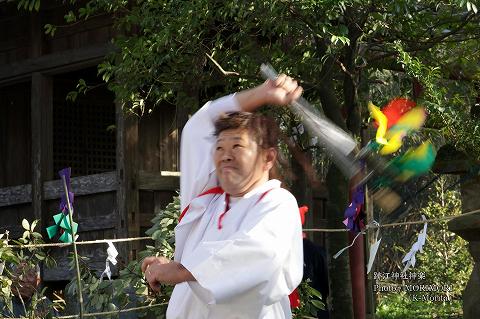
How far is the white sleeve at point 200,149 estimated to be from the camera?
3.71 metres

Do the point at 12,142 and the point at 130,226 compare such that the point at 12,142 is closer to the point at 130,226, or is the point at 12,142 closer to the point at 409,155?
the point at 130,226

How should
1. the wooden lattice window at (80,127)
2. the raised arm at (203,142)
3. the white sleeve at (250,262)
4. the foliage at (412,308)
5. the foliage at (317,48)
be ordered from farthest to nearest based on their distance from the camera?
the foliage at (412,308)
the wooden lattice window at (80,127)
the foliage at (317,48)
the raised arm at (203,142)
the white sleeve at (250,262)

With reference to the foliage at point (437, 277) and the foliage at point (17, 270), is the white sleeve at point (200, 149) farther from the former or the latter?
the foliage at point (437, 277)

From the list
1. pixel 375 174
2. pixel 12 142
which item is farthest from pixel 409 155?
pixel 12 142

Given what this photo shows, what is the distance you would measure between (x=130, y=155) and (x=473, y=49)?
3.73 m

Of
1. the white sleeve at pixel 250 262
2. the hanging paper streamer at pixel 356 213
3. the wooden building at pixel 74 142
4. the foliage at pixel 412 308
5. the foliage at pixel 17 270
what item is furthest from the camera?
the foliage at pixel 412 308

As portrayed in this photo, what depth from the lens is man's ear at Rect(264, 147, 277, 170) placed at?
141 inches

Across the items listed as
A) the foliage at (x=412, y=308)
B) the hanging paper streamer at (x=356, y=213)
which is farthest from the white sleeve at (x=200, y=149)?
the foliage at (x=412, y=308)

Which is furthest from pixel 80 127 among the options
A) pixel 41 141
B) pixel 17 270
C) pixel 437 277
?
pixel 437 277

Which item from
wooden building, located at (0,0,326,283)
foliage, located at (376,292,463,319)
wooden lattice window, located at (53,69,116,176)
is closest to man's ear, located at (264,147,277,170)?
wooden building, located at (0,0,326,283)

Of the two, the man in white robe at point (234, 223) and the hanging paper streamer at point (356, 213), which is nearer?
the man in white robe at point (234, 223)

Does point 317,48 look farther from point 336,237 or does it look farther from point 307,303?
point 307,303

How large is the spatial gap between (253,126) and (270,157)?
128mm

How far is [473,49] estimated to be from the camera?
9430 millimetres
